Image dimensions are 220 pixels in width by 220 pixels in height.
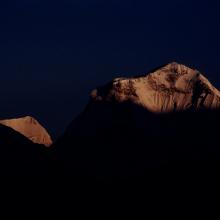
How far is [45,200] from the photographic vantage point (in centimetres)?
18212

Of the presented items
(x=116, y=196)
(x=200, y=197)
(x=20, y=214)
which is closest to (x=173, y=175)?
(x=116, y=196)

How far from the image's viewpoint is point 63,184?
651ft

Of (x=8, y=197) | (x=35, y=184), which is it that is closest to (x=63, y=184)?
(x=35, y=184)

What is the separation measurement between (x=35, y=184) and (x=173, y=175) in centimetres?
3117

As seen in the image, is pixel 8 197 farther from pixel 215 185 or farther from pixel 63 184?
pixel 215 185

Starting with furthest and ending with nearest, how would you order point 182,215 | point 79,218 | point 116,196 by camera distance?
1. point 116,196
2. point 79,218
3. point 182,215

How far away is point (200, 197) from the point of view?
168m

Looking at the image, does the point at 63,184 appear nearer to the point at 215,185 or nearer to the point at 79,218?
the point at 79,218

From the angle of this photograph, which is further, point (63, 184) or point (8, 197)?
point (63, 184)

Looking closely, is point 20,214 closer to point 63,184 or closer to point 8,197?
point 8,197

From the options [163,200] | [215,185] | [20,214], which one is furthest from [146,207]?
[20,214]

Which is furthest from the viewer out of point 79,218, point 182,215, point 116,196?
point 116,196

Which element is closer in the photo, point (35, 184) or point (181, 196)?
point (181, 196)

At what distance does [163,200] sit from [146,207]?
12.3 feet
